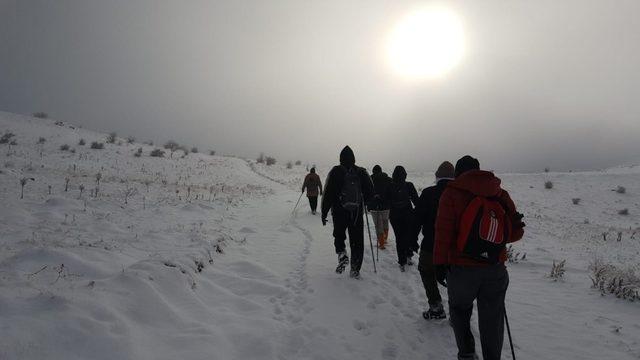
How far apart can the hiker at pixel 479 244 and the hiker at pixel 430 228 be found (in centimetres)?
133

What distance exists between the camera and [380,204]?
30.1ft

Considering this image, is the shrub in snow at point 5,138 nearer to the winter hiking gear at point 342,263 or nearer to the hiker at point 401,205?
the winter hiking gear at point 342,263

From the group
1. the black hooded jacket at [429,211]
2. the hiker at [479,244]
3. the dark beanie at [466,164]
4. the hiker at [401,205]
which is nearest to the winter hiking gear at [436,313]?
the black hooded jacket at [429,211]

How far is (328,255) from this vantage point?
895cm

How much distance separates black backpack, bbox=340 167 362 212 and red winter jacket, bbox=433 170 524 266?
10.5 ft

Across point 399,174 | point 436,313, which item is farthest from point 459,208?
point 399,174

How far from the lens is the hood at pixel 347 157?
7250mm

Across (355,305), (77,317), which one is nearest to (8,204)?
(77,317)

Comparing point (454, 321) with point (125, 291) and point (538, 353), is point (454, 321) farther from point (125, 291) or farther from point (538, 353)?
point (125, 291)

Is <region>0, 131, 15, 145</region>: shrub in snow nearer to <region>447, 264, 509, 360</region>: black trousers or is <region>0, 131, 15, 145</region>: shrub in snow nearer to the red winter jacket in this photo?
the red winter jacket

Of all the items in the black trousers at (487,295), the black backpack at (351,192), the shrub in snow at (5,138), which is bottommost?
the shrub in snow at (5,138)

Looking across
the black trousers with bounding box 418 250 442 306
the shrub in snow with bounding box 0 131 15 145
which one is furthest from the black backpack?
the shrub in snow with bounding box 0 131 15 145

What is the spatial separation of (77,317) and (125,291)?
3.06 ft

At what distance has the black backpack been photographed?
702cm
